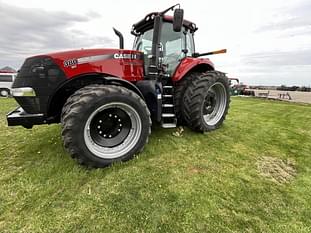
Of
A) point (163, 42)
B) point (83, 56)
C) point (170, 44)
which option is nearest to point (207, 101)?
point (170, 44)

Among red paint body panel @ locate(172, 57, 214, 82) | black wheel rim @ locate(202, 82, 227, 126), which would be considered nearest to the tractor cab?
red paint body panel @ locate(172, 57, 214, 82)

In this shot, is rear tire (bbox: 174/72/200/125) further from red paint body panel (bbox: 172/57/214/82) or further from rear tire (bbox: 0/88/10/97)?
rear tire (bbox: 0/88/10/97)

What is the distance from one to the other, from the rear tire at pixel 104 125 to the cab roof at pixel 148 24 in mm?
1937

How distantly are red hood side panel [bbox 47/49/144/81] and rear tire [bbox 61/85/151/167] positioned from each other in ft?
1.34

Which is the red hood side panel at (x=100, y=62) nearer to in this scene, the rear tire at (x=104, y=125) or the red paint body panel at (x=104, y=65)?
the red paint body panel at (x=104, y=65)

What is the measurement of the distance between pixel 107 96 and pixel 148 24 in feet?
7.59

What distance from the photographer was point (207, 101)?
4.91 meters

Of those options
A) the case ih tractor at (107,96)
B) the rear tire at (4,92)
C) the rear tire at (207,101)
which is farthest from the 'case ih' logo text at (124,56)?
the rear tire at (4,92)

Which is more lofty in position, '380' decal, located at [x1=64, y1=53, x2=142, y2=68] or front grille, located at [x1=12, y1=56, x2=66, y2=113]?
'380' decal, located at [x1=64, y1=53, x2=142, y2=68]

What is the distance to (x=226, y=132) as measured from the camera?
4863 mm

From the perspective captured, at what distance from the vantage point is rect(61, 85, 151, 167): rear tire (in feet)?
9.20

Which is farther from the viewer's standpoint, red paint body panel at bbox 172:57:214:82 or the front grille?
red paint body panel at bbox 172:57:214:82

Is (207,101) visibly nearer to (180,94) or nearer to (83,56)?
(180,94)

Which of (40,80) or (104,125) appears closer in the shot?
(40,80)
